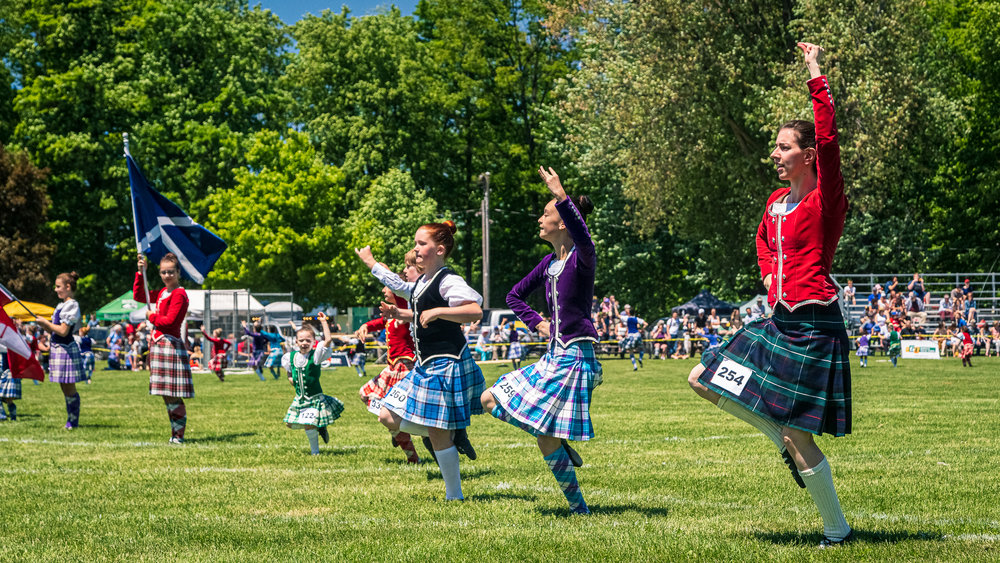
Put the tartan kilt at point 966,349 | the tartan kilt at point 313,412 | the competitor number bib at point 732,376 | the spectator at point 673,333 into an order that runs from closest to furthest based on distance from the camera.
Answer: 1. the competitor number bib at point 732,376
2. the tartan kilt at point 313,412
3. the tartan kilt at point 966,349
4. the spectator at point 673,333

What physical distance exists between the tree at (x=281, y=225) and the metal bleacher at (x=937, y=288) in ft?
69.3

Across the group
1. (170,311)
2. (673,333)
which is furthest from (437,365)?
(673,333)

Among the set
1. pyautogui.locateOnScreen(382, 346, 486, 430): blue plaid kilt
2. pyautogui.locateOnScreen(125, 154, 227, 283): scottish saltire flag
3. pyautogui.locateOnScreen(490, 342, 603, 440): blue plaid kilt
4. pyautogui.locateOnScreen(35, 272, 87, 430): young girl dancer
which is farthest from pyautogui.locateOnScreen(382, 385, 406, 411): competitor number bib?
pyautogui.locateOnScreen(125, 154, 227, 283): scottish saltire flag

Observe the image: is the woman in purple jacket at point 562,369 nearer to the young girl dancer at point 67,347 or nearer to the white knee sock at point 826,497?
the white knee sock at point 826,497

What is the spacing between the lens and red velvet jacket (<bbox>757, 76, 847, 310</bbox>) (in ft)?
18.8

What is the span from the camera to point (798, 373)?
19.0 feet

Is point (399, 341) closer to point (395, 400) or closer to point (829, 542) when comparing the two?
point (395, 400)

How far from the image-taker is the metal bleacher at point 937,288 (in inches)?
1539

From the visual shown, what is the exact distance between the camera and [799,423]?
574cm

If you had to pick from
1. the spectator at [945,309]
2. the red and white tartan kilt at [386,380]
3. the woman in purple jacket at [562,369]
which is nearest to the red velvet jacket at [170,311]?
the red and white tartan kilt at [386,380]

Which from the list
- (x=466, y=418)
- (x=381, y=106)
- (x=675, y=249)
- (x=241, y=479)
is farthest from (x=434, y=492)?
(x=381, y=106)

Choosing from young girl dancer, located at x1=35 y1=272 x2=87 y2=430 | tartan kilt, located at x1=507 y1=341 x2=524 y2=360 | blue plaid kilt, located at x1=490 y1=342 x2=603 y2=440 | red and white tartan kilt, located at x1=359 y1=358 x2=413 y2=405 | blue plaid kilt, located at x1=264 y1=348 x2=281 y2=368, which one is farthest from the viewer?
tartan kilt, located at x1=507 y1=341 x2=524 y2=360

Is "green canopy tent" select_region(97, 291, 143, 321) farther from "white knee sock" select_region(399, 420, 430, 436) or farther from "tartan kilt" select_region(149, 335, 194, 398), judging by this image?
"white knee sock" select_region(399, 420, 430, 436)

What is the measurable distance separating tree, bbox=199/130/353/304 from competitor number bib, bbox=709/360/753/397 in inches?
1630
